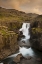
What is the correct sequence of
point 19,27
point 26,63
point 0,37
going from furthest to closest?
point 19,27 → point 0,37 → point 26,63

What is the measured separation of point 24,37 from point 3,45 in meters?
28.2

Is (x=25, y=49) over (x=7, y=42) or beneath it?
beneath

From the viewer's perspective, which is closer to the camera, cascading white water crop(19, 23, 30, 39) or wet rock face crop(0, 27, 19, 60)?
wet rock face crop(0, 27, 19, 60)

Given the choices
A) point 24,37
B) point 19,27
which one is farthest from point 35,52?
point 19,27

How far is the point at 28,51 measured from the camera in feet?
179

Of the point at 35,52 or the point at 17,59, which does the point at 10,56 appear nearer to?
the point at 17,59

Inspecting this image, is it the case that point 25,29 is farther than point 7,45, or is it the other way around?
point 25,29

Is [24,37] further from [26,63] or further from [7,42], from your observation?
[26,63]

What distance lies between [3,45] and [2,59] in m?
5.05

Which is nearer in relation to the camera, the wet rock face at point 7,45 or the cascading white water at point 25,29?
the wet rock face at point 7,45

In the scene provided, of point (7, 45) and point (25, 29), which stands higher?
point (25, 29)

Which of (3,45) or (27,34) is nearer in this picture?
(3,45)

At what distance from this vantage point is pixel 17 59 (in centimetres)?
4519

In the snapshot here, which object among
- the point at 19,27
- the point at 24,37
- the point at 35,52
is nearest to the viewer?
the point at 35,52
